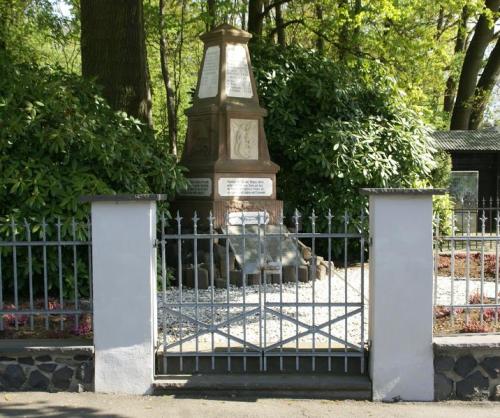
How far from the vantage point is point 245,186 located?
10.2 m

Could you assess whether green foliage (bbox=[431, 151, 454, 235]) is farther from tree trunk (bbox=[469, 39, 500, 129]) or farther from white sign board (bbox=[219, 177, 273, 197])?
tree trunk (bbox=[469, 39, 500, 129])

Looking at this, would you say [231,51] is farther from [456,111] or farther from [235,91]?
[456,111]

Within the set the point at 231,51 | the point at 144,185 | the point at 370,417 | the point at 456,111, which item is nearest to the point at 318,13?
the point at 456,111

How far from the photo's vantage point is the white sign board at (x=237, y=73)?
1027cm

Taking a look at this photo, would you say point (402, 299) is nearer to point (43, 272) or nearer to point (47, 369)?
point (47, 369)

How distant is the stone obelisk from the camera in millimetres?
9977

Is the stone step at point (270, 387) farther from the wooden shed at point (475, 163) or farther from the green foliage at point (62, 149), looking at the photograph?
the wooden shed at point (475, 163)

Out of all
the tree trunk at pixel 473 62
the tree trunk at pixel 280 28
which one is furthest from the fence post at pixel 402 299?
the tree trunk at pixel 473 62

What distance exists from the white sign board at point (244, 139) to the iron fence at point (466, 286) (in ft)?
11.2

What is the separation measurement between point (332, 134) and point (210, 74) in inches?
95.8

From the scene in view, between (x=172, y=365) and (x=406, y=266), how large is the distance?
2.10 metres

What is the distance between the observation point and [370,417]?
4.66 meters

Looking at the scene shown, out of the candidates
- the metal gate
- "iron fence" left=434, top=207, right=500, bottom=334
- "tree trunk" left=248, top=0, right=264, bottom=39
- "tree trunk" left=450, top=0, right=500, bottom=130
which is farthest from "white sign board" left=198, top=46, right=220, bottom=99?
"tree trunk" left=450, top=0, right=500, bottom=130

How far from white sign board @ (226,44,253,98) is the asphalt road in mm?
6275
